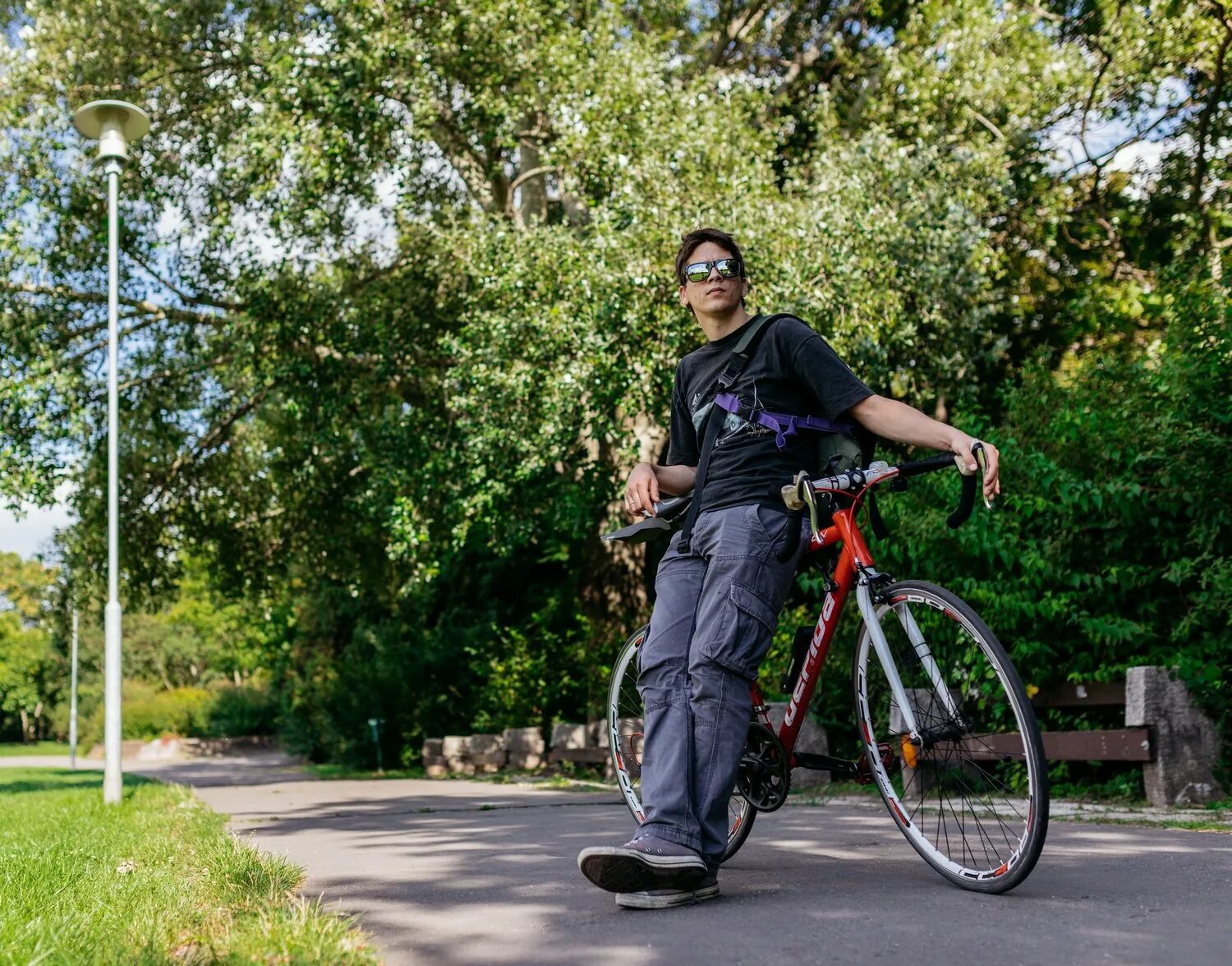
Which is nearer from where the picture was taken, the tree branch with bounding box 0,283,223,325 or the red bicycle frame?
the red bicycle frame

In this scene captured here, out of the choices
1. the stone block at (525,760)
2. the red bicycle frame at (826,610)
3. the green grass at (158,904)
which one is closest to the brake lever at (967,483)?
the red bicycle frame at (826,610)

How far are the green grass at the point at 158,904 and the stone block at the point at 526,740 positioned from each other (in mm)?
7386

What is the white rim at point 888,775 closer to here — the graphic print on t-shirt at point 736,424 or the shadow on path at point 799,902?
the shadow on path at point 799,902

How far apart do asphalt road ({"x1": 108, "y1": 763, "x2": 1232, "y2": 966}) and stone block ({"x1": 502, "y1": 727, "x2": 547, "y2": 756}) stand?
759 centimetres

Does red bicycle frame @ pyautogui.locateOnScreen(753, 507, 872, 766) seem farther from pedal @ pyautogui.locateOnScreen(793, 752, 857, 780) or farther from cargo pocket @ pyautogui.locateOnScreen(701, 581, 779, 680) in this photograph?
cargo pocket @ pyautogui.locateOnScreen(701, 581, 779, 680)

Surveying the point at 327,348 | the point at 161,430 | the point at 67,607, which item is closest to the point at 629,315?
the point at 327,348

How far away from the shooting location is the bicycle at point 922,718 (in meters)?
3.32

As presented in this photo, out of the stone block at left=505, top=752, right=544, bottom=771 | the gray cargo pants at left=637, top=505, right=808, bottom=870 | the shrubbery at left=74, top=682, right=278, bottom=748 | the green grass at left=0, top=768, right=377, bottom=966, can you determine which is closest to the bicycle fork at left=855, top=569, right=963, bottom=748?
the gray cargo pants at left=637, top=505, right=808, bottom=870

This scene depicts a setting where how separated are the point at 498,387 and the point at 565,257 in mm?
1320

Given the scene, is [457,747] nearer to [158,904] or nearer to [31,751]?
[158,904]

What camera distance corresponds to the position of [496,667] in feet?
48.5

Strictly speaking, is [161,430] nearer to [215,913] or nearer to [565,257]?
[565,257]

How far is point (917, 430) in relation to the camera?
3.56 metres

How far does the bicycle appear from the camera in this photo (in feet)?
10.9
